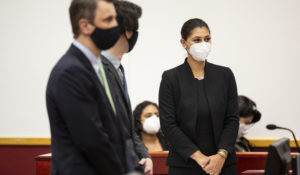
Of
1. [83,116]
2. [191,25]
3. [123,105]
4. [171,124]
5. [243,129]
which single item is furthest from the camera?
[243,129]

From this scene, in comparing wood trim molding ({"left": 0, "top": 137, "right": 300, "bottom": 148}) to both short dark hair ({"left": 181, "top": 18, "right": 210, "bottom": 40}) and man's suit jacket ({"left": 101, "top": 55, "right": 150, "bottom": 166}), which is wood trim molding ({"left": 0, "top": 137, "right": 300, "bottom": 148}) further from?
man's suit jacket ({"left": 101, "top": 55, "right": 150, "bottom": 166})

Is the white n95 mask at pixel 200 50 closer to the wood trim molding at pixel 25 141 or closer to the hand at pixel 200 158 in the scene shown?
the hand at pixel 200 158

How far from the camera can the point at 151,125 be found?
3939mm

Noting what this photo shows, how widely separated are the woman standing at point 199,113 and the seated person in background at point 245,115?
4.58 ft

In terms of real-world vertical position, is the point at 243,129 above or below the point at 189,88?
below

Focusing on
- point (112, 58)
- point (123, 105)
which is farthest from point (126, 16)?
point (123, 105)

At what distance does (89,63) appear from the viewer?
1611 millimetres

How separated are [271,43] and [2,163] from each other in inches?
126

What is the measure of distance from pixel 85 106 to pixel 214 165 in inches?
43.6

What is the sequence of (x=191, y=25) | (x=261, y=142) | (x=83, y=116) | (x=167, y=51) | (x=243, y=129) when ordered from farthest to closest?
(x=167, y=51), (x=261, y=142), (x=243, y=129), (x=191, y=25), (x=83, y=116)

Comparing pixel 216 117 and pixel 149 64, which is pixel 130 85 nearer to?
pixel 149 64

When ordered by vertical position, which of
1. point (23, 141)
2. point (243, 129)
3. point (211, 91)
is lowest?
point (23, 141)

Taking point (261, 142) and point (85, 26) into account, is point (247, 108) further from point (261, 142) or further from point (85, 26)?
point (85, 26)

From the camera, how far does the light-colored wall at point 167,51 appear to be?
4309 millimetres
